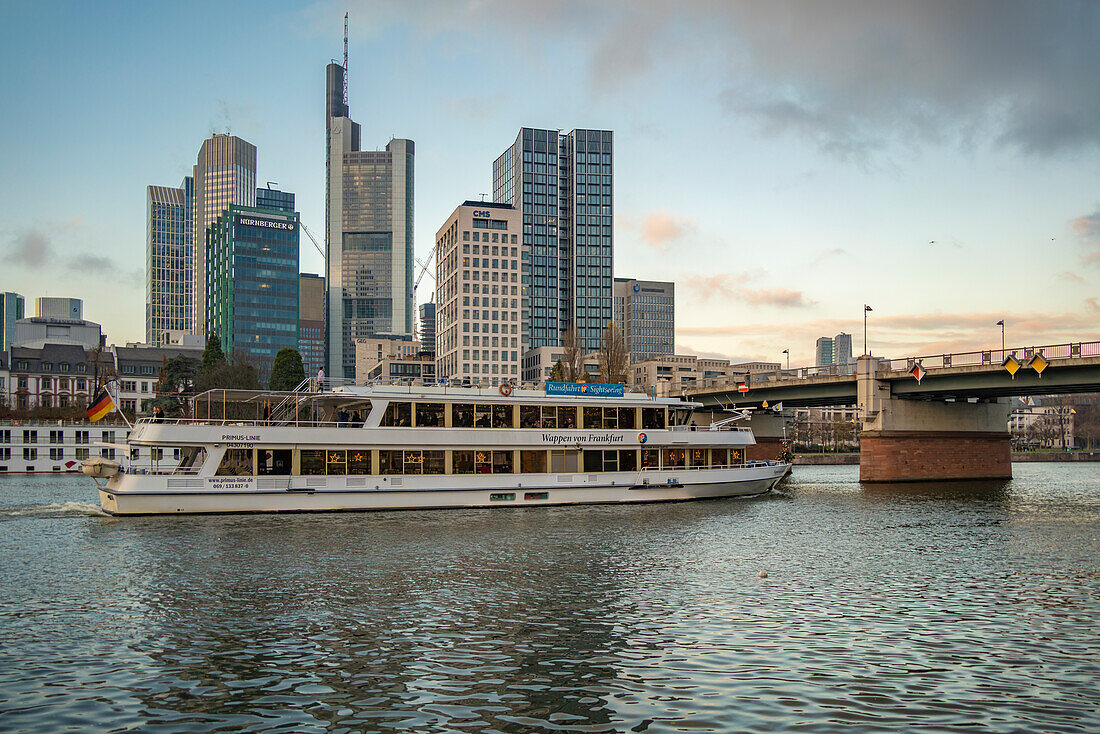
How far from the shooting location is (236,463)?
137 ft

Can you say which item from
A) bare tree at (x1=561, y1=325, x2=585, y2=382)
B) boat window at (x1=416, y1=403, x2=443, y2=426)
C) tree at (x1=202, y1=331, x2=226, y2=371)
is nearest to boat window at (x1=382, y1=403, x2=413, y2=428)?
boat window at (x1=416, y1=403, x2=443, y2=426)

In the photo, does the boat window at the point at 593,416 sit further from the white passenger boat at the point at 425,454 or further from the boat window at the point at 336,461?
the boat window at the point at 336,461

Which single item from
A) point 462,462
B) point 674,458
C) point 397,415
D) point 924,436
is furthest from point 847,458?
point 397,415

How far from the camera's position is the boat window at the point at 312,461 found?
42.3m

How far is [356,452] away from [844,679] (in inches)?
1246

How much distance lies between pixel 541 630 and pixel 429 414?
26.8 m

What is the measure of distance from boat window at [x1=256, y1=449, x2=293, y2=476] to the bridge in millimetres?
44326

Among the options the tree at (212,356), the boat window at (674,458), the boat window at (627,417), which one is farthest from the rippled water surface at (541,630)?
the tree at (212,356)

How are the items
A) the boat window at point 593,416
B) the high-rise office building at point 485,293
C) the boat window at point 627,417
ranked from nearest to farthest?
the boat window at point 593,416, the boat window at point 627,417, the high-rise office building at point 485,293

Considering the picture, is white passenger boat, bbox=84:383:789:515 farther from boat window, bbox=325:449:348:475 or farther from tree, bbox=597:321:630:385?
tree, bbox=597:321:630:385

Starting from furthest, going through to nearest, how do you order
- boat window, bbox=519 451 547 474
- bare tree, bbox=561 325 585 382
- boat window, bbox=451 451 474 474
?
bare tree, bbox=561 325 585 382 → boat window, bbox=519 451 547 474 → boat window, bbox=451 451 474 474

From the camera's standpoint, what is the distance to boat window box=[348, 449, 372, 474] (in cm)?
4306

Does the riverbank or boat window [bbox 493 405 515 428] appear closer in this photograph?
boat window [bbox 493 405 515 428]

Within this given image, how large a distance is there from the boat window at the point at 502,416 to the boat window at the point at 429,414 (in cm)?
315
